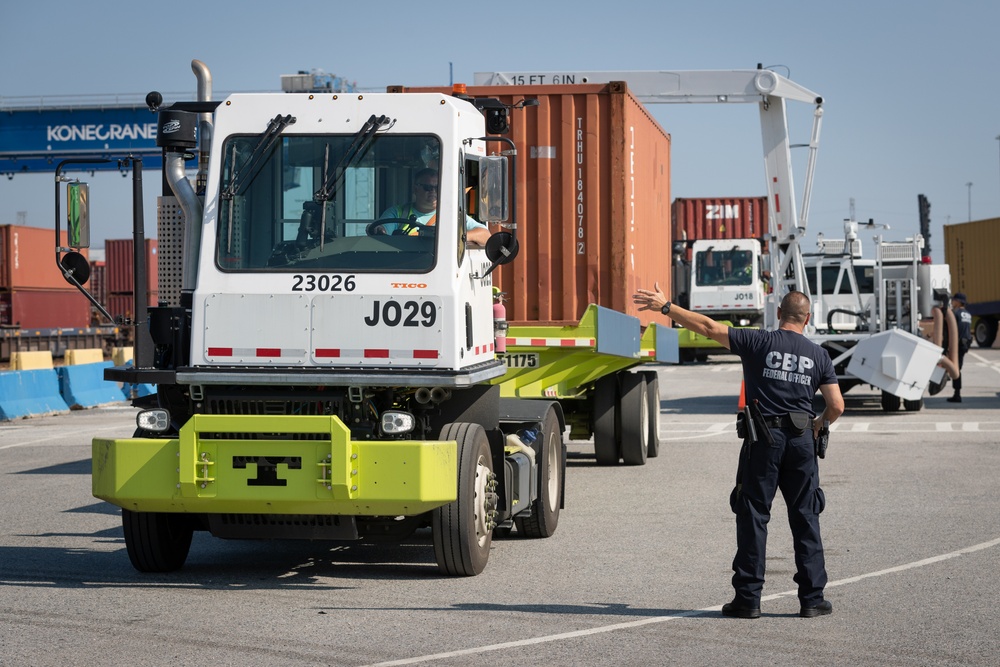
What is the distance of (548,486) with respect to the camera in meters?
10.6

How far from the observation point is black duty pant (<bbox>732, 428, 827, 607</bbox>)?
7.46m

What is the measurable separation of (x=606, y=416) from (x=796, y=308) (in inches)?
292

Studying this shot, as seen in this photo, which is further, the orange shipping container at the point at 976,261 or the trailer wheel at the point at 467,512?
the orange shipping container at the point at 976,261

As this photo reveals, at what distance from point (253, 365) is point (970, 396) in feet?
66.0

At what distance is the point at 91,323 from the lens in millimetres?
49000

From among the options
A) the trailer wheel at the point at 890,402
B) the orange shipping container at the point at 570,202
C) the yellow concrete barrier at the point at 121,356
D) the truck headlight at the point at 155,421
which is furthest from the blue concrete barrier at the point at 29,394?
the truck headlight at the point at 155,421

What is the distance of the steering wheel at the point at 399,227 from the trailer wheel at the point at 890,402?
15.4 m

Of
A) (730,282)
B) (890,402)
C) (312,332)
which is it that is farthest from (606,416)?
(730,282)

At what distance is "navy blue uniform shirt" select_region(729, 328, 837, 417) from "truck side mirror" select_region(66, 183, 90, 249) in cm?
388

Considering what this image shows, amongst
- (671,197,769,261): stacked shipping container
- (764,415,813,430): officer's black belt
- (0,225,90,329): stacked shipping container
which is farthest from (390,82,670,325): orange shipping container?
(0,225,90,329): stacked shipping container

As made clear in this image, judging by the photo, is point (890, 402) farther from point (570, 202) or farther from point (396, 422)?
point (396, 422)

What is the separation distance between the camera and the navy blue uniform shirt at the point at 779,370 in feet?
25.1

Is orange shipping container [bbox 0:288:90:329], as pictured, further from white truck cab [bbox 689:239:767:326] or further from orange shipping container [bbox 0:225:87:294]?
white truck cab [bbox 689:239:767:326]

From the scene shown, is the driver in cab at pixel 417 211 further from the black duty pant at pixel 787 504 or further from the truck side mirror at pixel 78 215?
the black duty pant at pixel 787 504
